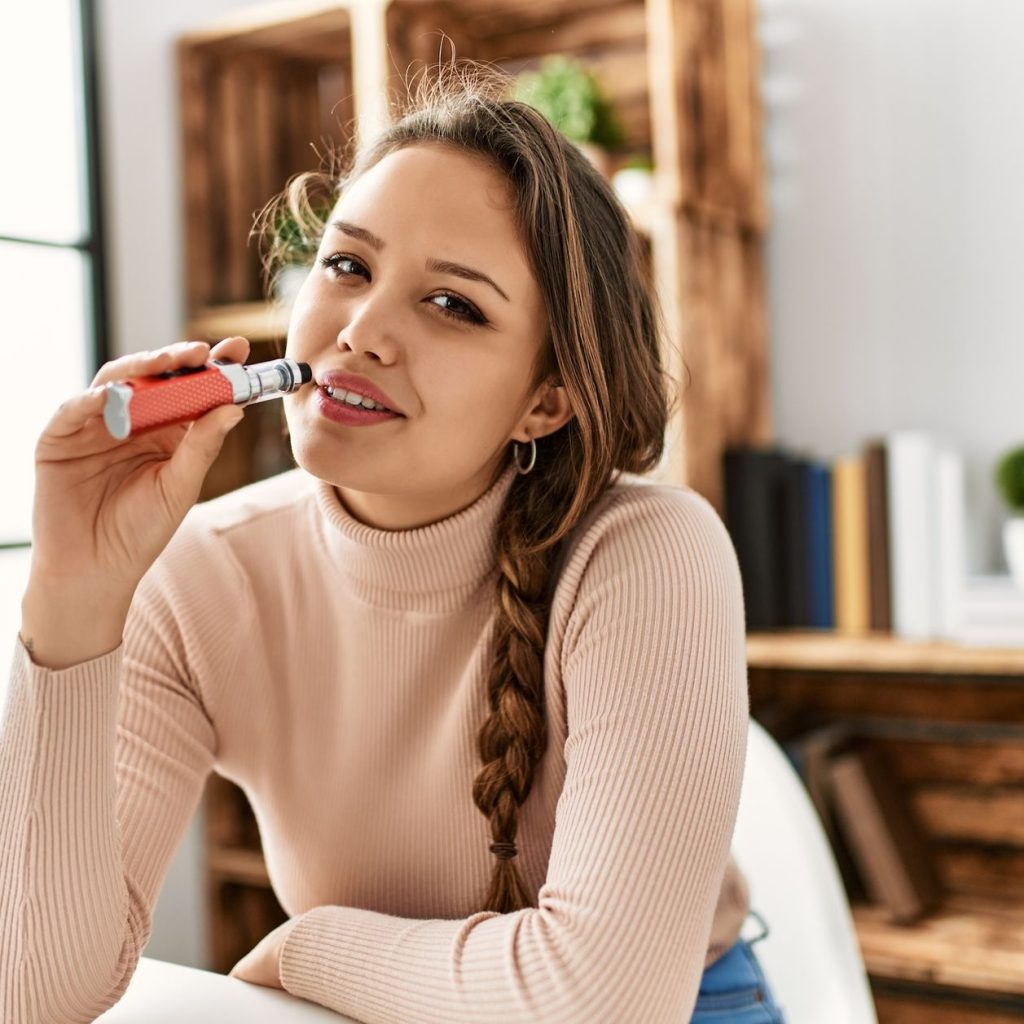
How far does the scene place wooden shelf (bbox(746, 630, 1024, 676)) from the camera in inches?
72.0

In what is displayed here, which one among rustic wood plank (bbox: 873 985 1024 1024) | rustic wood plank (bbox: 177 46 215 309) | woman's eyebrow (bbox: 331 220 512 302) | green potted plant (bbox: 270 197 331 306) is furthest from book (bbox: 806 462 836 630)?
rustic wood plank (bbox: 177 46 215 309)

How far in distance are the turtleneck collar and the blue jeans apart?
1.36ft

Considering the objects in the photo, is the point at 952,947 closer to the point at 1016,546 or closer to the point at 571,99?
the point at 1016,546

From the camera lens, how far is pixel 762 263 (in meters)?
2.27

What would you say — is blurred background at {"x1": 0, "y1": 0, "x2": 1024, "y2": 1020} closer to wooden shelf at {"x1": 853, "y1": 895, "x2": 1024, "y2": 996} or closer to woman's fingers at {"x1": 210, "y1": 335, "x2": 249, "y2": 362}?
wooden shelf at {"x1": 853, "y1": 895, "x2": 1024, "y2": 996}

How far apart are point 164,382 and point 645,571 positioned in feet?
1.36

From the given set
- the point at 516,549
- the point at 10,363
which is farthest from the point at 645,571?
the point at 10,363

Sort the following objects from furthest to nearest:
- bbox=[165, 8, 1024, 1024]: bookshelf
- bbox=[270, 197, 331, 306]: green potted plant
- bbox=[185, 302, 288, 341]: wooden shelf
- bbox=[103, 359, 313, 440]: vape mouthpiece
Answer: bbox=[185, 302, 288, 341]: wooden shelf
bbox=[165, 8, 1024, 1024]: bookshelf
bbox=[270, 197, 331, 306]: green potted plant
bbox=[103, 359, 313, 440]: vape mouthpiece

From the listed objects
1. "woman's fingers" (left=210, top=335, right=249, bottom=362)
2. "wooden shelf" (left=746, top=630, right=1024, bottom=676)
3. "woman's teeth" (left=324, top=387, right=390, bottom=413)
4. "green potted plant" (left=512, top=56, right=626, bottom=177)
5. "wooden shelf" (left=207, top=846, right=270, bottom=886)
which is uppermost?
"green potted plant" (left=512, top=56, right=626, bottom=177)

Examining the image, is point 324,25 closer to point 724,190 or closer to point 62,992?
point 724,190

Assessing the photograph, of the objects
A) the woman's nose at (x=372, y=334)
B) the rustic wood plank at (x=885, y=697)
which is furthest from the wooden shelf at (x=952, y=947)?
the woman's nose at (x=372, y=334)

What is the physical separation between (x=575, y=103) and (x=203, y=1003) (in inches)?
64.2

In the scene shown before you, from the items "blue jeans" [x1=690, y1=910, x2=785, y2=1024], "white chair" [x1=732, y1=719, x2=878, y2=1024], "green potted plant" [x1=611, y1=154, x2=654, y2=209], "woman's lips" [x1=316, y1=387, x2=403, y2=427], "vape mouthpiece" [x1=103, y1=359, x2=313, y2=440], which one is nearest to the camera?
"vape mouthpiece" [x1=103, y1=359, x2=313, y2=440]

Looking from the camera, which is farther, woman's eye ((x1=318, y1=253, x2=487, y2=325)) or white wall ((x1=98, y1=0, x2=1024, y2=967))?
white wall ((x1=98, y1=0, x2=1024, y2=967))
